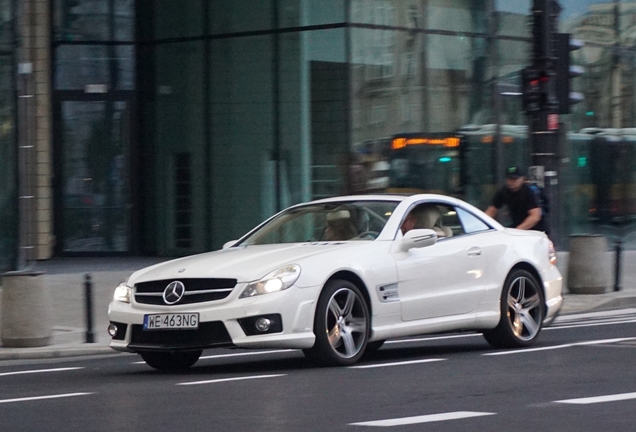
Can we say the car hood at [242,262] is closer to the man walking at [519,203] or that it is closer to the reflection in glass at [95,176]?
the man walking at [519,203]

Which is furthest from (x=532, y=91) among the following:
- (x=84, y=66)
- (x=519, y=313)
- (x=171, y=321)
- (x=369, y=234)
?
(x=84, y=66)

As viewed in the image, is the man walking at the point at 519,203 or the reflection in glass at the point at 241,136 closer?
the man walking at the point at 519,203

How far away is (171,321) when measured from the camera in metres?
10.3

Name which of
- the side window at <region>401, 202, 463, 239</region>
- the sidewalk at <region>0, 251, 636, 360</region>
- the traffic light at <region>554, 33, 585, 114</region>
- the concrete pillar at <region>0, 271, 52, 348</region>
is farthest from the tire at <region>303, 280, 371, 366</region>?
the traffic light at <region>554, 33, 585, 114</region>

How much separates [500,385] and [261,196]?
16.4m

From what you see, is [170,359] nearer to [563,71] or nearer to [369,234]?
[369,234]

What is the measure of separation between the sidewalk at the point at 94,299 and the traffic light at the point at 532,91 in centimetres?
252

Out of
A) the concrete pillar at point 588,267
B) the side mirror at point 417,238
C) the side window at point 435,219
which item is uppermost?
the side window at point 435,219

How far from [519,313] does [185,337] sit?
321 centimetres

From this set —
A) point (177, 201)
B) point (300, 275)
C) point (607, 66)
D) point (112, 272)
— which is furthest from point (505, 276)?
point (607, 66)

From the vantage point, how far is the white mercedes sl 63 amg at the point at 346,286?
10.1 metres

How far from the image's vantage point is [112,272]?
23062 mm

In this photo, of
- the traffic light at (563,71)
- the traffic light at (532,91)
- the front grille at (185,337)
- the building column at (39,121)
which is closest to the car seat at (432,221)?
the front grille at (185,337)

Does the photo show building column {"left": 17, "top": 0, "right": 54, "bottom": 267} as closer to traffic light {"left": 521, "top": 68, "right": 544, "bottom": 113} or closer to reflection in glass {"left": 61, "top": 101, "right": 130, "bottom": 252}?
reflection in glass {"left": 61, "top": 101, "right": 130, "bottom": 252}
